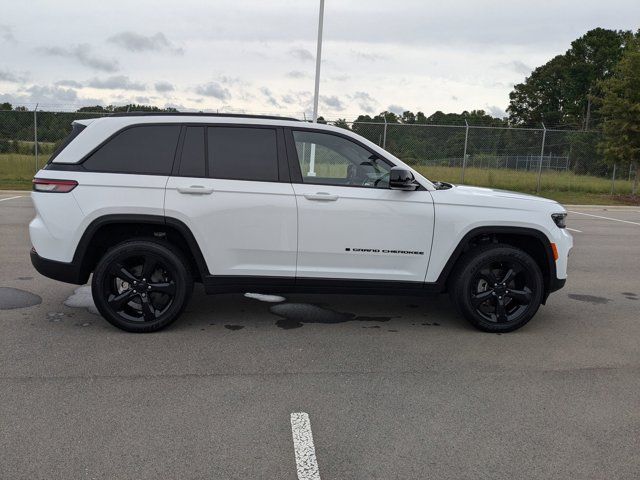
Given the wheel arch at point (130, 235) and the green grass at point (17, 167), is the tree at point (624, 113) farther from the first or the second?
the green grass at point (17, 167)

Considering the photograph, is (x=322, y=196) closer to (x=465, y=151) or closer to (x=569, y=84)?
(x=465, y=151)

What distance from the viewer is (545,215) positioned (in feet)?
17.1

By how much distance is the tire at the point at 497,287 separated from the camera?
5152mm

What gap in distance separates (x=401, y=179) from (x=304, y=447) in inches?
98.1

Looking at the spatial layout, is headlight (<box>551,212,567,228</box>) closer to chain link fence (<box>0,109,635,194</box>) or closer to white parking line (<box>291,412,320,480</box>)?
white parking line (<box>291,412,320,480</box>)

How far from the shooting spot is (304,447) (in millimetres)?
3195

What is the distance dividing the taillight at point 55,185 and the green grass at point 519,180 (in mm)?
16055

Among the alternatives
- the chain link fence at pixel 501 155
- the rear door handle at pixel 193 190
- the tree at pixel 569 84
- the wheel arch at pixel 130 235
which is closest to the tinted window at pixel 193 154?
the rear door handle at pixel 193 190

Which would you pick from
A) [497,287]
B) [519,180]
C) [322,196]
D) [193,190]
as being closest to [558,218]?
[497,287]

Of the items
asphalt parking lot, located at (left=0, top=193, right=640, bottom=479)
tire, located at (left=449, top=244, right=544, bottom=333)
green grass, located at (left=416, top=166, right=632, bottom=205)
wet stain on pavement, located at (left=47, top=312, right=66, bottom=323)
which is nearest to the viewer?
→ asphalt parking lot, located at (left=0, top=193, right=640, bottom=479)

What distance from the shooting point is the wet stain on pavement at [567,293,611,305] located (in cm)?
649

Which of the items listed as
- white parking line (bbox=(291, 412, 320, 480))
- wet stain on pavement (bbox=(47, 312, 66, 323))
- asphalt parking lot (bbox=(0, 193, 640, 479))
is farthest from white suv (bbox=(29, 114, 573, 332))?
white parking line (bbox=(291, 412, 320, 480))

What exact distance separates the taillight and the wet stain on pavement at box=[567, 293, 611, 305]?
17.7ft

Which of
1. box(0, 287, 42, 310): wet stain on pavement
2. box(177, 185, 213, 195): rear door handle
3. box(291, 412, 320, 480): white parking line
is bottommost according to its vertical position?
box(0, 287, 42, 310): wet stain on pavement
